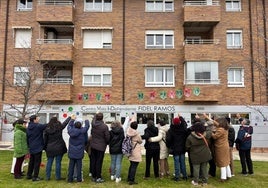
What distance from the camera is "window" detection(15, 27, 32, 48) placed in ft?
73.0

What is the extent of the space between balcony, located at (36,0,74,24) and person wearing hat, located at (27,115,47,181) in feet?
44.2

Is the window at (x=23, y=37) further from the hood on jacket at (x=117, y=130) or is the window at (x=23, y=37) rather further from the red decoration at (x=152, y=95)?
the hood on jacket at (x=117, y=130)

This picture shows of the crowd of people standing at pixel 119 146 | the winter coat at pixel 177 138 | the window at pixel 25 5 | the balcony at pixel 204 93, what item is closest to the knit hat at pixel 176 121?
the crowd of people standing at pixel 119 146

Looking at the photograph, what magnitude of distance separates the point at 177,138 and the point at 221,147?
1.29 metres

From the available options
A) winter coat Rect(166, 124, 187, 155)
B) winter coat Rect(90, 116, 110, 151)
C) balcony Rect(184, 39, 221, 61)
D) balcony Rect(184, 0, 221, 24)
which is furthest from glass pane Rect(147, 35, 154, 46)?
winter coat Rect(90, 116, 110, 151)

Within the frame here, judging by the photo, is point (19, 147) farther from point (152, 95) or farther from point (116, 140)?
point (152, 95)

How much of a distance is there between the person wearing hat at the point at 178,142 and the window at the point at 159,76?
489 inches

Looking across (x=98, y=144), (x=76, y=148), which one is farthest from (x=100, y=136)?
(x=76, y=148)

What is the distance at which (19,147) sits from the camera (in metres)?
9.66

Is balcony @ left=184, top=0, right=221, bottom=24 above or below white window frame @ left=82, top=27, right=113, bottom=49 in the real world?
above

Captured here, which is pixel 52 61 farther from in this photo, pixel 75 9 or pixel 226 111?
pixel 226 111

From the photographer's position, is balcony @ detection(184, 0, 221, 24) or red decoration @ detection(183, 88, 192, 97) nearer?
red decoration @ detection(183, 88, 192, 97)

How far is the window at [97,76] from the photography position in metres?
22.0

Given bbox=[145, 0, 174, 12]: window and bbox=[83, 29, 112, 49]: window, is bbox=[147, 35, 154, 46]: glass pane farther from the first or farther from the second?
bbox=[83, 29, 112, 49]: window
